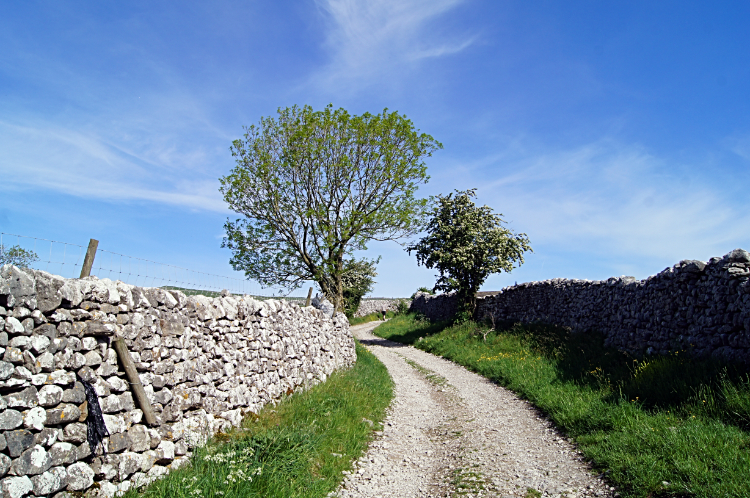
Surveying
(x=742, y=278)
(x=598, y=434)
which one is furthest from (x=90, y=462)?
(x=742, y=278)

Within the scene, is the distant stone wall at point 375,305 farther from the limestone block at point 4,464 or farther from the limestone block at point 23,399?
the limestone block at point 4,464

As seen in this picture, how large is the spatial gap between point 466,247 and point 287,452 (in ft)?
61.1

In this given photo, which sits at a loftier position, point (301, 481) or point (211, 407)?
point (211, 407)

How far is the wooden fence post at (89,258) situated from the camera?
241 inches

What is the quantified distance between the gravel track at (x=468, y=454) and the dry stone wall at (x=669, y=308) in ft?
13.9

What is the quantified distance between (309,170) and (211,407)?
49.3 ft

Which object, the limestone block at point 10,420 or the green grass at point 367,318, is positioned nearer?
the limestone block at point 10,420

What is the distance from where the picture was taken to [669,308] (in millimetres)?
11703

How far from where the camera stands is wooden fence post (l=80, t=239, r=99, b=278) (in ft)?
20.1

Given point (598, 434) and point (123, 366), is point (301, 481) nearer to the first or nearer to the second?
point (123, 366)

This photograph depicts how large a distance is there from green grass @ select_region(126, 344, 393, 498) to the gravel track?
1.13 feet

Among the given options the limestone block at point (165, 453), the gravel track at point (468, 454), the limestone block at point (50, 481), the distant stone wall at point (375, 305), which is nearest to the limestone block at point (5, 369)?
the limestone block at point (50, 481)

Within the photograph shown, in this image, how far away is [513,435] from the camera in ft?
27.8

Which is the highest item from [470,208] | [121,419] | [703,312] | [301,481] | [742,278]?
[470,208]
